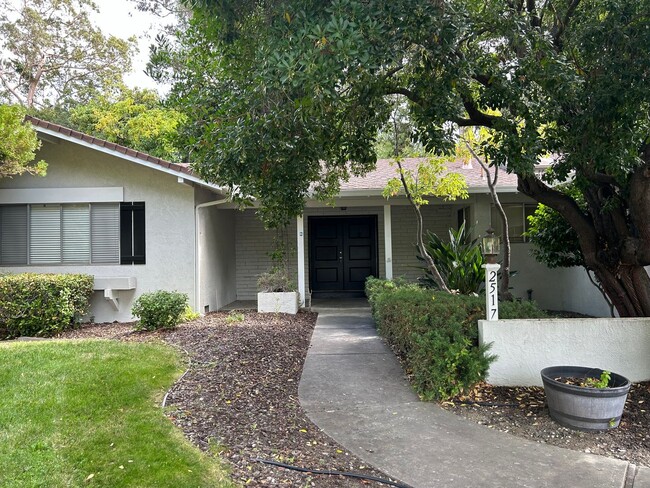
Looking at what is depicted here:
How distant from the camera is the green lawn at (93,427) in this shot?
3.07 meters

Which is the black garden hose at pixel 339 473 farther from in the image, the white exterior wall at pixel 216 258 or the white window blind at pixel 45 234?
the white window blind at pixel 45 234

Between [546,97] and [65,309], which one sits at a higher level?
[546,97]

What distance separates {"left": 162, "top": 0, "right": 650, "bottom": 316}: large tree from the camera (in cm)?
390

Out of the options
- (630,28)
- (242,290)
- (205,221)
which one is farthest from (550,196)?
(242,290)

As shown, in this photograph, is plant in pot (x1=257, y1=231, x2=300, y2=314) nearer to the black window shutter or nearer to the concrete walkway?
the black window shutter

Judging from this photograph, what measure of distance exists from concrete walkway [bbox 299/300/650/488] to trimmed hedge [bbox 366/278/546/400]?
0.85 feet

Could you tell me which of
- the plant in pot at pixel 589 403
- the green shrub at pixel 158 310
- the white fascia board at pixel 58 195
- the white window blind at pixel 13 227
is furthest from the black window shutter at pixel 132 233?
the plant in pot at pixel 589 403

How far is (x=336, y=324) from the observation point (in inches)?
353

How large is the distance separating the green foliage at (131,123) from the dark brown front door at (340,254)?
8941 mm

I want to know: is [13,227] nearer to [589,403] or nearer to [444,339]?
[444,339]

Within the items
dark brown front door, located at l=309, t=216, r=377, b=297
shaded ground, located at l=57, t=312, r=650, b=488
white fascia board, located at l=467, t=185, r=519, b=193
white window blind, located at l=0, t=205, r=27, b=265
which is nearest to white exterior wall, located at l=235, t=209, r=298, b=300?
A: dark brown front door, located at l=309, t=216, r=377, b=297

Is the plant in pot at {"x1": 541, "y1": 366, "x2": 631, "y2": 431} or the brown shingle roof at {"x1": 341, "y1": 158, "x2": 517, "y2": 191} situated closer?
the plant in pot at {"x1": 541, "y1": 366, "x2": 631, "y2": 431}

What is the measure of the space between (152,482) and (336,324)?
6.13 meters

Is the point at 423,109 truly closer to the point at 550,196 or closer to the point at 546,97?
the point at 546,97
